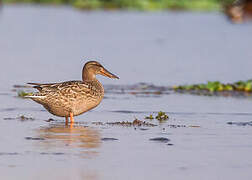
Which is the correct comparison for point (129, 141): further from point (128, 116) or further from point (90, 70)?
point (90, 70)

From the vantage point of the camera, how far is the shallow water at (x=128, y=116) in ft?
31.0

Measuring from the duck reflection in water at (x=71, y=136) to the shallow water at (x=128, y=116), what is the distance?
1 centimetres

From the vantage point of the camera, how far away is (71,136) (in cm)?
1137

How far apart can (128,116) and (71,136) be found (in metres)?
2.35

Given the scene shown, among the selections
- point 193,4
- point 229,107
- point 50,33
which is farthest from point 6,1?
point 229,107

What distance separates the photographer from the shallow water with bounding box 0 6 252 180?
945 centimetres

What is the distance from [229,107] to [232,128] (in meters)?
2.51

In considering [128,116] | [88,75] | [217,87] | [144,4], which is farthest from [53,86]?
[144,4]

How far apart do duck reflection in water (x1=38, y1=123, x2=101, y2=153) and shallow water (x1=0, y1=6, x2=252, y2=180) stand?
0.01m

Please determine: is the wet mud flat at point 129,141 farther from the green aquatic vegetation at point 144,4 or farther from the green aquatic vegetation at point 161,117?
the green aquatic vegetation at point 144,4

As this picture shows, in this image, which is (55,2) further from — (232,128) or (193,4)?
(232,128)

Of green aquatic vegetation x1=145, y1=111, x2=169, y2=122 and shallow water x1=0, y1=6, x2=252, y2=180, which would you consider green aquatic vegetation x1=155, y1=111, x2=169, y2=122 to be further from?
shallow water x1=0, y1=6, x2=252, y2=180

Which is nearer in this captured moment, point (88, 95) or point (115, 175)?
point (115, 175)

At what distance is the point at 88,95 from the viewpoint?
41.9 feet
